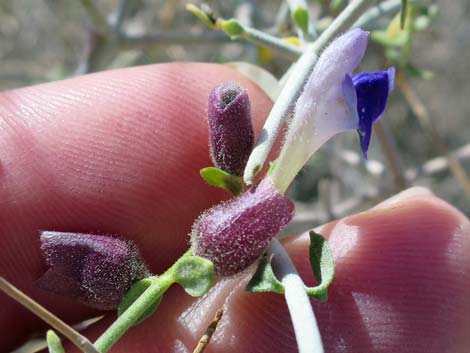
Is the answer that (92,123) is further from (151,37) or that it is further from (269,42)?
(151,37)

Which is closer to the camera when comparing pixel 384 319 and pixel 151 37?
pixel 384 319

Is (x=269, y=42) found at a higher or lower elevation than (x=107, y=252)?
higher

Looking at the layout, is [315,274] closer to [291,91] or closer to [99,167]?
[291,91]

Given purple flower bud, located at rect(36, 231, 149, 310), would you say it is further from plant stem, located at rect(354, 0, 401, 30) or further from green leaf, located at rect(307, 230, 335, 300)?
plant stem, located at rect(354, 0, 401, 30)

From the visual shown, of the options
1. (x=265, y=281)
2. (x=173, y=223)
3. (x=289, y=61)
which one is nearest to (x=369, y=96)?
(x=265, y=281)

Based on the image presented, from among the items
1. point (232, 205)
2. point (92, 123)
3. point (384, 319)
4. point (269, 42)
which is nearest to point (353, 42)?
point (269, 42)

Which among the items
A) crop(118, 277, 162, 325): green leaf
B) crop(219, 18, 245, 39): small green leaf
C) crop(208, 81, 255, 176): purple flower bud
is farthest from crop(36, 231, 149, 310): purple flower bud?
crop(219, 18, 245, 39): small green leaf

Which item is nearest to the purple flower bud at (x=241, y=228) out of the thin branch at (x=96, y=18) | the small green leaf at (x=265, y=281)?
the small green leaf at (x=265, y=281)
